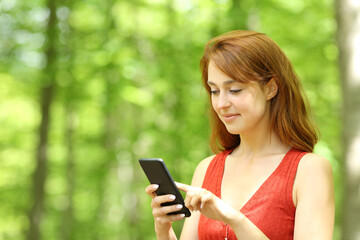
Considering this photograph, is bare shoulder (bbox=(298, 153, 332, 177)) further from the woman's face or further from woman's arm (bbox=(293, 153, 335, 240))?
the woman's face

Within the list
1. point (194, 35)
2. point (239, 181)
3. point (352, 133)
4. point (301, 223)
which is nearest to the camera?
point (301, 223)

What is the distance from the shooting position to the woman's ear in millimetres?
2554

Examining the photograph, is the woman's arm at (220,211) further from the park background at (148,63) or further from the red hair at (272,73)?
the park background at (148,63)

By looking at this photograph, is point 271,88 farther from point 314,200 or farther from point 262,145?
point 314,200

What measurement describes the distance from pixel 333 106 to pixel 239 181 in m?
9.14

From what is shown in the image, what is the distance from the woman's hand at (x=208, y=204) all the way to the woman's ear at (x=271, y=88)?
62cm

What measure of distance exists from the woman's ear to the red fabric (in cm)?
29

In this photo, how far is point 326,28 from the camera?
10.3 metres

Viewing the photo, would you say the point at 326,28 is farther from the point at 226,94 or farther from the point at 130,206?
the point at 226,94

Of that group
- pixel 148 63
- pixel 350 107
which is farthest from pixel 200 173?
pixel 148 63

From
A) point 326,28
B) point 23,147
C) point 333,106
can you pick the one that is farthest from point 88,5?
point 23,147

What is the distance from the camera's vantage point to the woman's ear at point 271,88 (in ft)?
8.38

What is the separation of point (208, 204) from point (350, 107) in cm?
297

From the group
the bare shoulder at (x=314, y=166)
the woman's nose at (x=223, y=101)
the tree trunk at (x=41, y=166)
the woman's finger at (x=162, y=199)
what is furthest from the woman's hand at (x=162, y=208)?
the tree trunk at (x=41, y=166)
